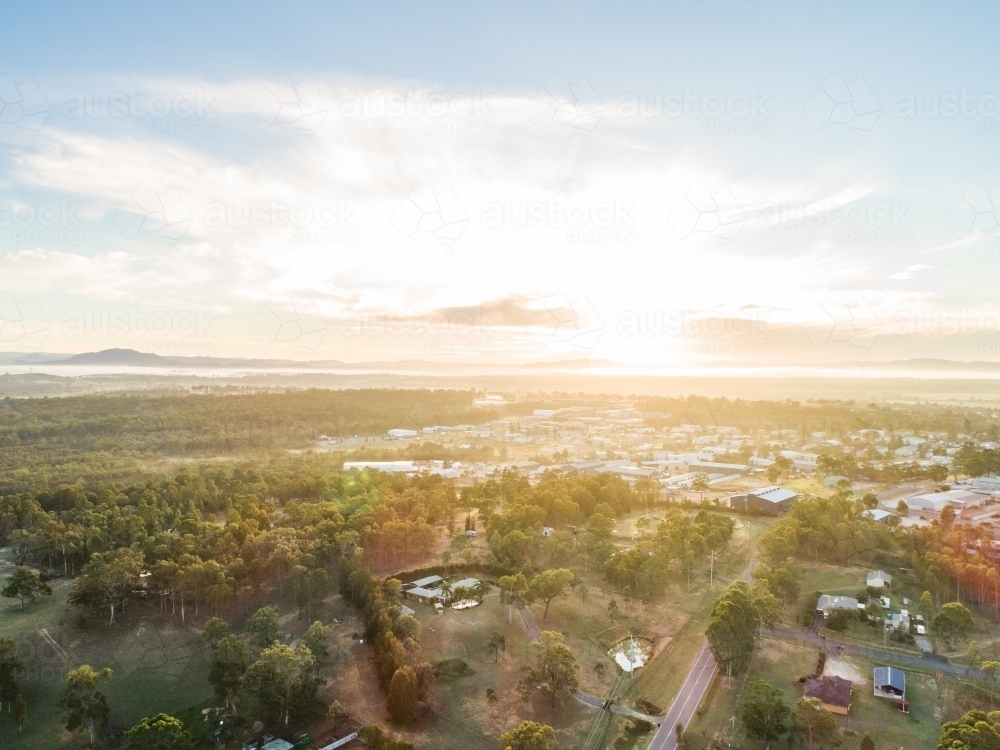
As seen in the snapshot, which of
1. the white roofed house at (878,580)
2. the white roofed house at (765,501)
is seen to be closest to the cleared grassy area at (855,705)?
the white roofed house at (878,580)

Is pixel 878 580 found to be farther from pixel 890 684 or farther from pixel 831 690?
pixel 831 690

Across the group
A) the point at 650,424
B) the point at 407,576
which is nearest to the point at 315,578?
the point at 407,576

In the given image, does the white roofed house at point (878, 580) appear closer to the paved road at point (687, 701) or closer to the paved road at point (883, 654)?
the paved road at point (883, 654)

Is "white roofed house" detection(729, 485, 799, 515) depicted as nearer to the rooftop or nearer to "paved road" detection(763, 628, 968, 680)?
"paved road" detection(763, 628, 968, 680)

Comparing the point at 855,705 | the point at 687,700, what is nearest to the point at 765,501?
the point at 855,705

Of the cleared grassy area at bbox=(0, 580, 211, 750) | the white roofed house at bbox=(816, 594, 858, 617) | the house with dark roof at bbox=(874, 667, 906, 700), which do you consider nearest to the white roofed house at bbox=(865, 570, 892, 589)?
the white roofed house at bbox=(816, 594, 858, 617)

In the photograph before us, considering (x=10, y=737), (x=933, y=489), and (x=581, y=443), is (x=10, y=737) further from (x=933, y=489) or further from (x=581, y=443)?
(x=581, y=443)
